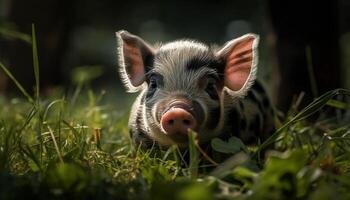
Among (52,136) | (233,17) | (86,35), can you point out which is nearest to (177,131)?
(52,136)

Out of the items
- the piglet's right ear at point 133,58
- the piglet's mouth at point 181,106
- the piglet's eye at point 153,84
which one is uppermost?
the piglet's right ear at point 133,58

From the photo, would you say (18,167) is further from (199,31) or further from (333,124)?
(199,31)

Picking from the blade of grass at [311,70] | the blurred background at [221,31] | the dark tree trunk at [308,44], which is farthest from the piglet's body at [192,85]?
the dark tree trunk at [308,44]

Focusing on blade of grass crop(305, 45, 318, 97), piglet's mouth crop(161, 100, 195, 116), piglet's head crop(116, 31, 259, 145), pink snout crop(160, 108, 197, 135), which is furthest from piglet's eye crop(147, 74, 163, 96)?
blade of grass crop(305, 45, 318, 97)

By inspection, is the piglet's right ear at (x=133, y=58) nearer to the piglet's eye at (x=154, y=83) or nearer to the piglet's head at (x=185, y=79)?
the piglet's head at (x=185, y=79)

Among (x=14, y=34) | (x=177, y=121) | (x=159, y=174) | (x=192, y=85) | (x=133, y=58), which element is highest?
(x=14, y=34)

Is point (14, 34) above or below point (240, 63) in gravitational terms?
above

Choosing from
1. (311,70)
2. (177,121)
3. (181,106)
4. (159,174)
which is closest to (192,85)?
(181,106)

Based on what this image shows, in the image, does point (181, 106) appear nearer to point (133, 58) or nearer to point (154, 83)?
point (154, 83)

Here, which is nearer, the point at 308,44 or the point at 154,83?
the point at 154,83
